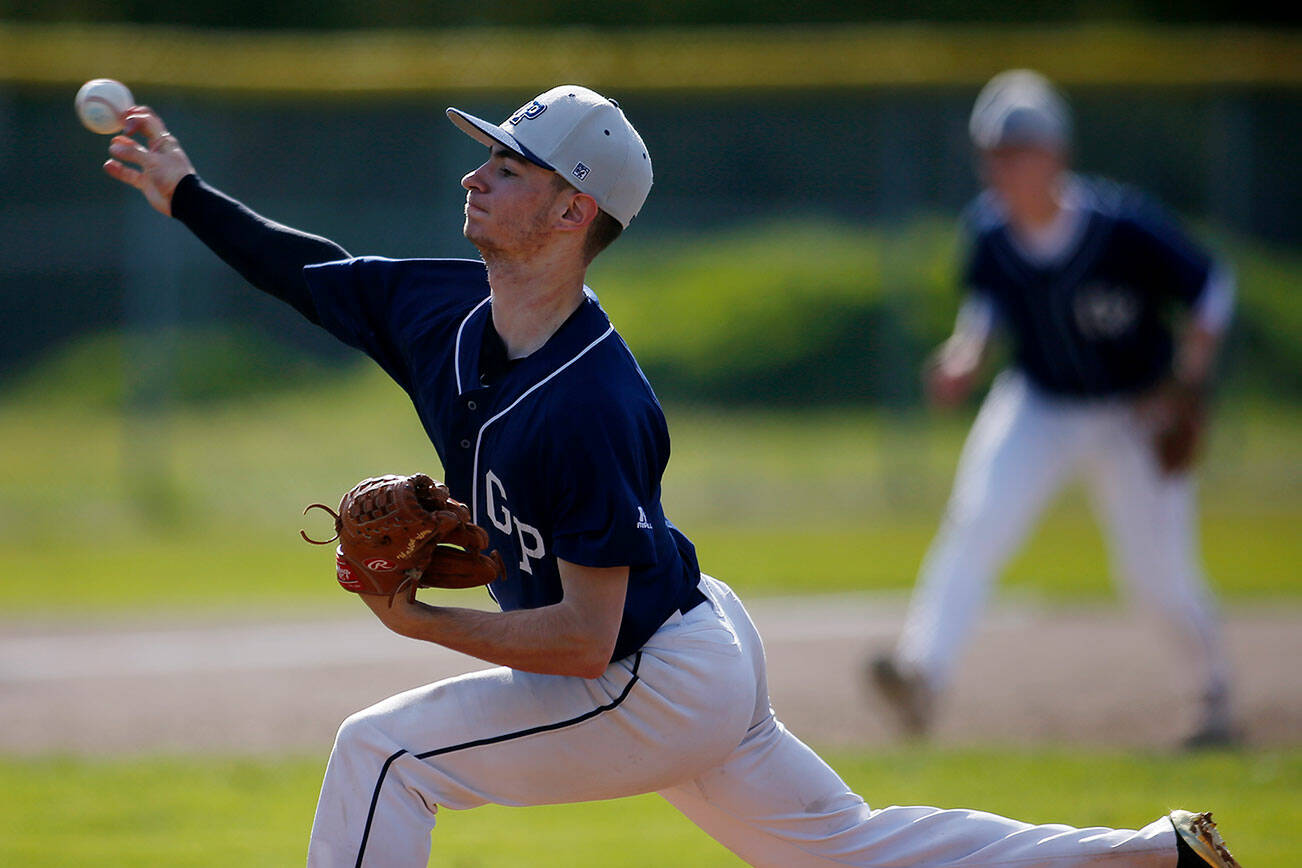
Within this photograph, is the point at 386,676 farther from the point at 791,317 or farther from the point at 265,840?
the point at 791,317

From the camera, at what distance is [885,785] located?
5.27 meters

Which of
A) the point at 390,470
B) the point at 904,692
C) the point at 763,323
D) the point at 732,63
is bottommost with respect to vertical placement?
the point at 904,692

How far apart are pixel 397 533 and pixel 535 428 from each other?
1.02 feet

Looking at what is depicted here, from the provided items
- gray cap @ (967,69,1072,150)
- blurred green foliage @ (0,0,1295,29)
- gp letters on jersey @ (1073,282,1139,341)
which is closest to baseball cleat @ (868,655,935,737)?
gp letters on jersey @ (1073,282,1139,341)

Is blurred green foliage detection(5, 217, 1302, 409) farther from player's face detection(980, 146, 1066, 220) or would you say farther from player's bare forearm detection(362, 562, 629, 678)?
player's bare forearm detection(362, 562, 629, 678)

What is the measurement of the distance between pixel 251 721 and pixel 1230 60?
9.62m

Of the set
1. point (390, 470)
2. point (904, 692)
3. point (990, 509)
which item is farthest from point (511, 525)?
point (390, 470)

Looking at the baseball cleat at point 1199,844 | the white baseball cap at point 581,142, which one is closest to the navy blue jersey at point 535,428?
the white baseball cap at point 581,142

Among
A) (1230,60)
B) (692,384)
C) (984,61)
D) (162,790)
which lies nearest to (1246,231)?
(1230,60)

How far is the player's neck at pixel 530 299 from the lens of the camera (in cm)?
313

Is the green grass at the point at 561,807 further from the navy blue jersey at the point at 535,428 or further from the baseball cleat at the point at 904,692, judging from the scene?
the navy blue jersey at the point at 535,428

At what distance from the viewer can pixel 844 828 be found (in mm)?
3250

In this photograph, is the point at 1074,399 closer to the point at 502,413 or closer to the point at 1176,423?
the point at 1176,423

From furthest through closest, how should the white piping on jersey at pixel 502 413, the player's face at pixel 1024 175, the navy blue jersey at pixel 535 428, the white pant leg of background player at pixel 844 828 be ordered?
the player's face at pixel 1024 175 → the white pant leg of background player at pixel 844 828 → the white piping on jersey at pixel 502 413 → the navy blue jersey at pixel 535 428
